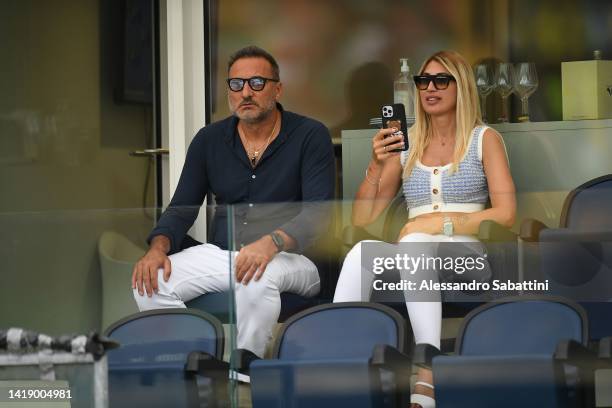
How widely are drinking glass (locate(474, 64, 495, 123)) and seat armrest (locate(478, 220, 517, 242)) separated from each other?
87.7 inches

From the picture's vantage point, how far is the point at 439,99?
6082 mm

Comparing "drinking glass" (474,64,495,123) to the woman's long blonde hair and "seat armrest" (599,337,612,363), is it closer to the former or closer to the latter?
the woman's long blonde hair

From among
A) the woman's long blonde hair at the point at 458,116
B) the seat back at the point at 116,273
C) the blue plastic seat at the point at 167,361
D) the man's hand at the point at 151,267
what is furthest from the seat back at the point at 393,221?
the seat back at the point at 116,273

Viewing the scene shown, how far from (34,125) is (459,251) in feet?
10.9

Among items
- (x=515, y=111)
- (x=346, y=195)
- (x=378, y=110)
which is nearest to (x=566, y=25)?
(x=515, y=111)

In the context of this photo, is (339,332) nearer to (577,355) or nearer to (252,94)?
(577,355)

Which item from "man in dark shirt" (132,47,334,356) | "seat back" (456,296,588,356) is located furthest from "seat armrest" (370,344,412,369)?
"man in dark shirt" (132,47,334,356)

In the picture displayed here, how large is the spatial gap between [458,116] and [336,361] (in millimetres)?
1356

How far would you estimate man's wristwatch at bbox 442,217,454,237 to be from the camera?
530 centimetres

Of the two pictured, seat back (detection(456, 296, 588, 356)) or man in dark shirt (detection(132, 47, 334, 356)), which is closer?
seat back (detection(456, 296, 588, 356))

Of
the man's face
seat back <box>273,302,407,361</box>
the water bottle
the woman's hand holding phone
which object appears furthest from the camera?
the water bottle

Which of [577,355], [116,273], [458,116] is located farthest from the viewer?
[458,116]

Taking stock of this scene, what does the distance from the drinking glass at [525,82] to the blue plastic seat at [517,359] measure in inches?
96.5

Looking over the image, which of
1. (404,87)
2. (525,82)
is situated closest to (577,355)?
(525,82)
